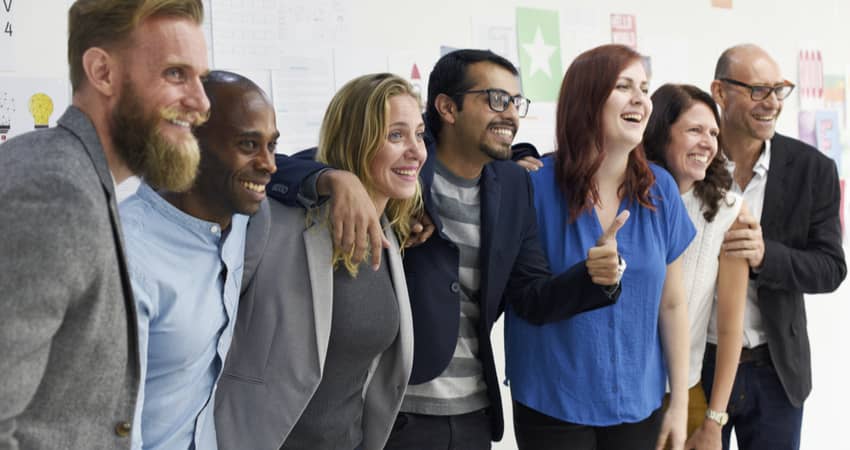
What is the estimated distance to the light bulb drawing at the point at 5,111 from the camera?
70.2 inches

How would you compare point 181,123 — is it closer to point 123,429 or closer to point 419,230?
point 123,429

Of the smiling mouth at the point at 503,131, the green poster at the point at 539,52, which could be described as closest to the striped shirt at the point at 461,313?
the smiling mouth at the point at 503,131

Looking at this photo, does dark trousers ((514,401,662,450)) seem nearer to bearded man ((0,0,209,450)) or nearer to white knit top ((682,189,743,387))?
white knit top ((682,189,743,387))

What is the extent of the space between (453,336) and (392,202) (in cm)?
30

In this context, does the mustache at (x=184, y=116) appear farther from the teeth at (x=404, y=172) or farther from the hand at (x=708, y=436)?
the hand at (x=708, y=436)

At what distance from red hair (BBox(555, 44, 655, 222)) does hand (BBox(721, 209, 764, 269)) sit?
342 millimetres

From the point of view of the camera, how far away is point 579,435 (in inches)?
70.4

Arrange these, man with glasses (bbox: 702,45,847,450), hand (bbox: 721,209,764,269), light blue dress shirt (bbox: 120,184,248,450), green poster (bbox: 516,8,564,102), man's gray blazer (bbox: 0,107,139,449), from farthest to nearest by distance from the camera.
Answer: green poster (bbox: 516,8,564,102) < man with glasses (bbox: 702,45,847,450) < hand (bbox: 721,209,764,269) < light blue dress shirt (bbox: 120,184,248,450) < man's gray blazer (bbox: 0,107,139,449)

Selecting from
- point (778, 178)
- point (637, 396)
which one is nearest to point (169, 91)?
point (637, 396)

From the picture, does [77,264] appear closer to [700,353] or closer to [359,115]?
[359,115]

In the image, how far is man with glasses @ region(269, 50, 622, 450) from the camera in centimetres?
162

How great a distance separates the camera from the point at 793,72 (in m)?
3.63

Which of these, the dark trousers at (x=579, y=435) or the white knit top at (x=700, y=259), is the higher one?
the white knit top at (x=700, y=259)

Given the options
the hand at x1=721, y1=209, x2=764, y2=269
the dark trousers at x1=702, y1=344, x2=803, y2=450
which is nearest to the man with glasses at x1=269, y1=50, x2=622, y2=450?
the hand at x1=721, y1=209, x2=764, y2=269
